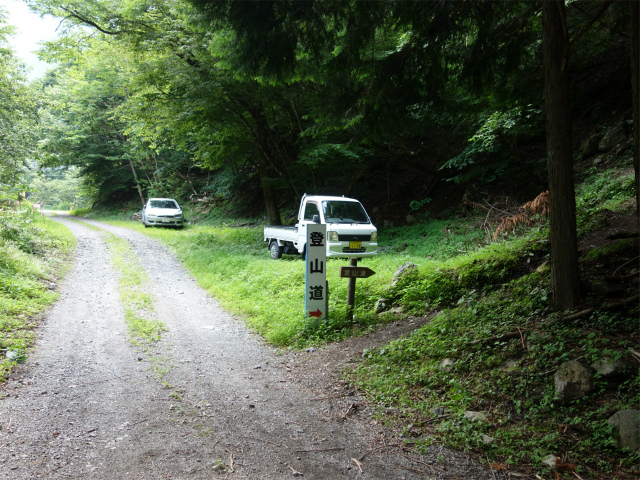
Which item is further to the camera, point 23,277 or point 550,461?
point 23,277

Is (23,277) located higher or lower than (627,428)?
higher

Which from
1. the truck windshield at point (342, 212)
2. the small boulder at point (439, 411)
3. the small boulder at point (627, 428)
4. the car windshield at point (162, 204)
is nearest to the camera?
the small boulder at point (627, 428)

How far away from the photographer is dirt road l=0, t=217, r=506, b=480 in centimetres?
319

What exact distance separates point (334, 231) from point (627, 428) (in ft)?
27.0

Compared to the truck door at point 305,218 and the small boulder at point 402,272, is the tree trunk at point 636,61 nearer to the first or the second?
the small boulder at point 402,272

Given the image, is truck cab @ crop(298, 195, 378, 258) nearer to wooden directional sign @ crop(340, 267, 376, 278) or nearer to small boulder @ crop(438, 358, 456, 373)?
wooden directional sign @ crop(340, 267, 376, 278)

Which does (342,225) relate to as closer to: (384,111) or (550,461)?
(384,111)

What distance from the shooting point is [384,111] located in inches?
237

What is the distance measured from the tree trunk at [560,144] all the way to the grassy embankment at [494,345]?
622 millimetres

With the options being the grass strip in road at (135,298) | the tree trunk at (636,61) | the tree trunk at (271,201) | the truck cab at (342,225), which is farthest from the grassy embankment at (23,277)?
the tree trunk at (271,201)

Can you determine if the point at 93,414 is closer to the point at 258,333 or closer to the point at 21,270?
the point at 258,333

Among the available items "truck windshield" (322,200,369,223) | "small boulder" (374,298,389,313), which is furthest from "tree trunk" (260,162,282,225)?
"small boulder" (374,298,389,313)

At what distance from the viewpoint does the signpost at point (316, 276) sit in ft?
22.2

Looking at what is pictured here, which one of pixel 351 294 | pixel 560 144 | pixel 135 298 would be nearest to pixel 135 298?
pixel 135 298
